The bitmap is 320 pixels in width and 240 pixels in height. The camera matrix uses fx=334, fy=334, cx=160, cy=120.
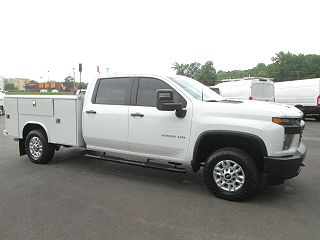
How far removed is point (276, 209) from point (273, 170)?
0.57 meters

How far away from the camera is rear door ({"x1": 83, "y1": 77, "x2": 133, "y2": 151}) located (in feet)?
20.2

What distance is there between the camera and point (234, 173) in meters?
5.07

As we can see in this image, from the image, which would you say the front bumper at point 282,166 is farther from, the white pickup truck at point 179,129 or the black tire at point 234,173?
the black tire at point 234,173

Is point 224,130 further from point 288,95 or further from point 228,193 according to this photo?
point 288,95

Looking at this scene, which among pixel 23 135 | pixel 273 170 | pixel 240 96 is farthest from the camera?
pixel 240 96

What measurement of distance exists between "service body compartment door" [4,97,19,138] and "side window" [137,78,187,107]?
3.42m

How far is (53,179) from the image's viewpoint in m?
6.30

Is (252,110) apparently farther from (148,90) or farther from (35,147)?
(35,147)

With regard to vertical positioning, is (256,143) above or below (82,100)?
below

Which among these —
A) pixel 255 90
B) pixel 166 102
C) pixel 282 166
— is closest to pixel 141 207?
pixel 166 102

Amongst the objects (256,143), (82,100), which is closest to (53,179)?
(82,100)

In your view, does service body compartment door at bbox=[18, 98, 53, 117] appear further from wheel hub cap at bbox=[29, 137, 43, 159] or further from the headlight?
the headlight

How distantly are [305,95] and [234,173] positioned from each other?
15287 millimetres

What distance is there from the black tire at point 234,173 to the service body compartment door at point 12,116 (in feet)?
15.9
